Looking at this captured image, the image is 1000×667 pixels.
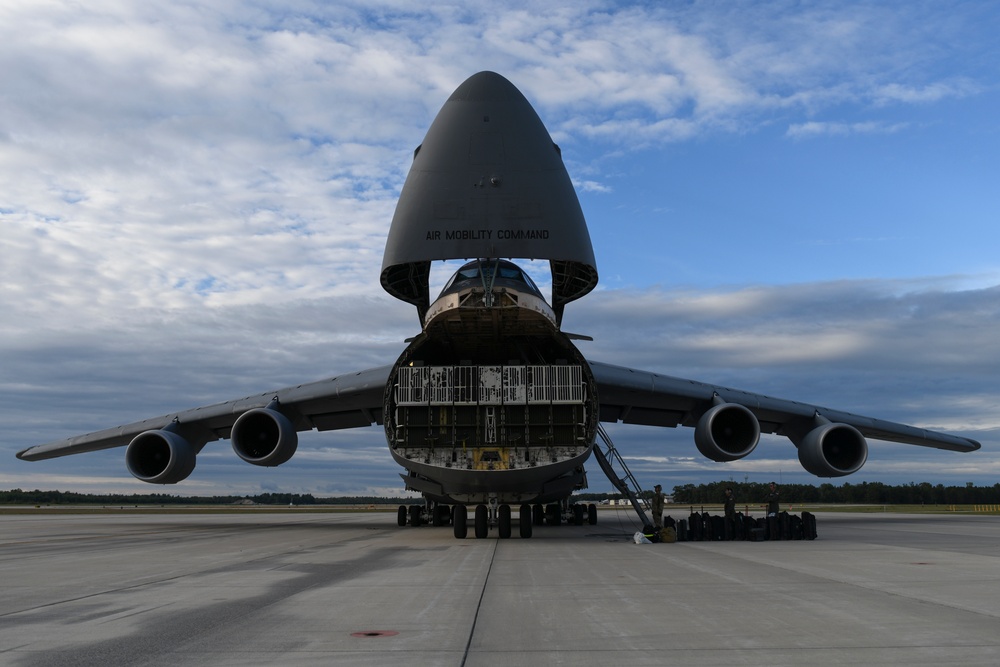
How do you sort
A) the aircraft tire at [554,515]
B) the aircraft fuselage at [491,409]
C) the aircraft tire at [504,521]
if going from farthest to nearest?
1. the aircraft tire at [554,515]
2. the aircraft tire at [504,521]
3. the aircraft fuselage at [491,409]

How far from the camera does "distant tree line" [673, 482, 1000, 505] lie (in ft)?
212

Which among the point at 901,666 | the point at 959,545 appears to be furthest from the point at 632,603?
the point at 959,545

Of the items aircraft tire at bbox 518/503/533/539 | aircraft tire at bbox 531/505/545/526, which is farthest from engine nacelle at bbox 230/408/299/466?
aircraft tire at bbox 531/505/545/526

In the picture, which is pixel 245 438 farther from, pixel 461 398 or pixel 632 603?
pixel 632 603

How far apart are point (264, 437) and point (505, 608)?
14.6 meters

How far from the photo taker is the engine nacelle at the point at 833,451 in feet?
64.1

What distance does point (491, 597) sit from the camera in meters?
7.40

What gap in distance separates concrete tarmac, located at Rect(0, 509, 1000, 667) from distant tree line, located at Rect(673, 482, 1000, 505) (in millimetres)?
52899

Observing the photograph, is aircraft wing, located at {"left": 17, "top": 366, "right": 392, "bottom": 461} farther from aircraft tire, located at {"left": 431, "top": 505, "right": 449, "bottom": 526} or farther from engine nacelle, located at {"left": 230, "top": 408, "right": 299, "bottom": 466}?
aircraft tire, located at {"left": 431, "top": 505, "right": 449, "bottom": 526}

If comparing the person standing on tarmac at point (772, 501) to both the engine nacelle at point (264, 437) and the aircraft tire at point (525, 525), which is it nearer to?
the aircraft tire at point (525, 525)

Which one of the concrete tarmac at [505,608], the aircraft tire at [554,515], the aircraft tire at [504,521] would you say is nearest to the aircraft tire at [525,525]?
the aircraft tire at [504,521]

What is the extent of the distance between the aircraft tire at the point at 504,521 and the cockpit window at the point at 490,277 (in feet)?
13.9

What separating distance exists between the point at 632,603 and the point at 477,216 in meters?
9.80

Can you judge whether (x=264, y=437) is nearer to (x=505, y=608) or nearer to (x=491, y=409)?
(x=491, y=409)
